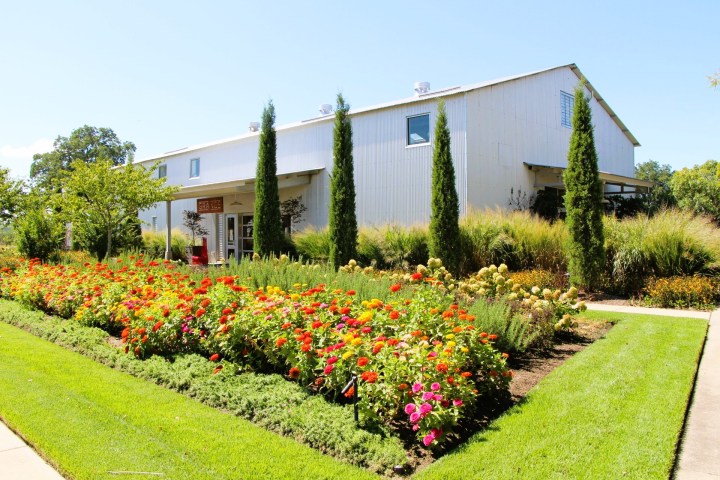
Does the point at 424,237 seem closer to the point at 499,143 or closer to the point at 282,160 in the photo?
the point at 499,143

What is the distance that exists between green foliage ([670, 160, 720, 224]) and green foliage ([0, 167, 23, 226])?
2933cm

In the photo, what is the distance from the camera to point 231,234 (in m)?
23.6

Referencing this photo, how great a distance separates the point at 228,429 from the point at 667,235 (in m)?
9.84

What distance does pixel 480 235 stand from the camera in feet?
41.5

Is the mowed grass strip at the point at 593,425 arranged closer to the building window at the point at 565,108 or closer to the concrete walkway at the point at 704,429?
the concrete walkway at the point at 704,429

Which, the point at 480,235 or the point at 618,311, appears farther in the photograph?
the point at 480,235

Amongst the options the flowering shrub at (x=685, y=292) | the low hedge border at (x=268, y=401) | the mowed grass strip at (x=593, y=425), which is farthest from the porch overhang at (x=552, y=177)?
the low hedge border at (x=268, y=401)

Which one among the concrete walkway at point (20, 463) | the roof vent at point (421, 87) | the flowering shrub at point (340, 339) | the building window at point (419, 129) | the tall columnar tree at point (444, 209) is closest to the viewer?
the concrete walkway at point (20, 463)

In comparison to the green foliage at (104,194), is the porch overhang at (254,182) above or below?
above

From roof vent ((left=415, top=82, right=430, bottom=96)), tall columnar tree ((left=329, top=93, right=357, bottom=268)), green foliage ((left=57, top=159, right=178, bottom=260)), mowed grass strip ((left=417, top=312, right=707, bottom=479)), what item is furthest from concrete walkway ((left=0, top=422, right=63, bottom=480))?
roof vent ((left=415, top=82, right=430, bottom=96))

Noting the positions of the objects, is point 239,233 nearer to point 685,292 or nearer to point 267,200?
point 267,200

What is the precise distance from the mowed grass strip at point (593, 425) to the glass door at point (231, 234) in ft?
63.5

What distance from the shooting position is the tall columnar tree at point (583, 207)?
1088 centimetres

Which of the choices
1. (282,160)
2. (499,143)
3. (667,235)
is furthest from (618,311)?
(282,160)
